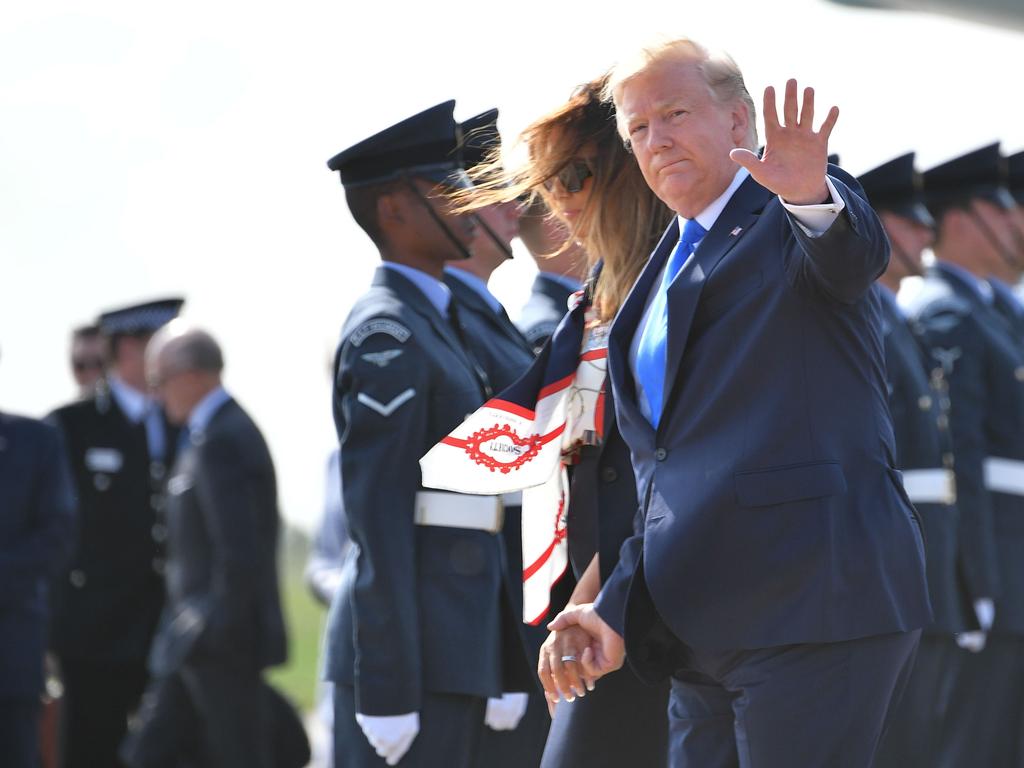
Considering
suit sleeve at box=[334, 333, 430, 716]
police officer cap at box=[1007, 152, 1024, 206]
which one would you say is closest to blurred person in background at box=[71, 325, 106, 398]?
police officer cap at box=[1007, 152, 1024, 206]

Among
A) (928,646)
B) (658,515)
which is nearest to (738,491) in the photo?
(658,515)

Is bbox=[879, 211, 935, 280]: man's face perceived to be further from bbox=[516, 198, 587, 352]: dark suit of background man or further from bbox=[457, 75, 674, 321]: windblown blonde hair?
bbox=[457, 75, 674, 321]: windblown blonde hair

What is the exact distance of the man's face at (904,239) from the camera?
251 inches

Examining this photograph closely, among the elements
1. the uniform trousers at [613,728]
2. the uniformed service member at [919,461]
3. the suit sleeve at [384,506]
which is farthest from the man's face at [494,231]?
the uniformed service member at [919,461]

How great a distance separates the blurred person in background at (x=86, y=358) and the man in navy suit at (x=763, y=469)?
681cm

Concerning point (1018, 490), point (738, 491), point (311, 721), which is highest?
point (738, 491)

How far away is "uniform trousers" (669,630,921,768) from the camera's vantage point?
2.63 metres

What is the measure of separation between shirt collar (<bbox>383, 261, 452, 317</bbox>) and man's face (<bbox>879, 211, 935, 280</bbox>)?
2.74 metres

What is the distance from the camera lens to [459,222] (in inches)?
165

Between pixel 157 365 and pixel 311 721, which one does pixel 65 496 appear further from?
pixel 311 721

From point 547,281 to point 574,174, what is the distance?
1.35 metres

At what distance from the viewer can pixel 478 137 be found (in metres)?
4.34

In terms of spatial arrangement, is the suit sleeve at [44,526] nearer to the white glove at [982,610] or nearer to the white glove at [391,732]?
the white glove at [391,732]

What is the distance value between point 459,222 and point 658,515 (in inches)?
62.6
